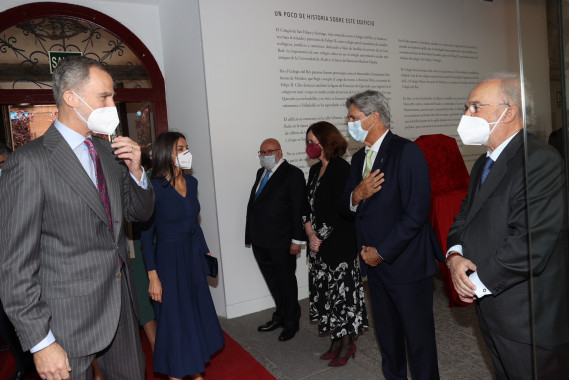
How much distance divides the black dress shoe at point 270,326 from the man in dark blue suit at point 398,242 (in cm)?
151

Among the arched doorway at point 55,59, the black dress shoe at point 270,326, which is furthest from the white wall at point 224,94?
the black dress shoe at point 270,326

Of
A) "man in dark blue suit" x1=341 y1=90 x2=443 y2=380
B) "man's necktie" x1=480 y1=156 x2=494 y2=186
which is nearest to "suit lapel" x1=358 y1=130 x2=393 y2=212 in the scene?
"man in dark blue suit" x1=341 y1=90 x2=443 y2=380

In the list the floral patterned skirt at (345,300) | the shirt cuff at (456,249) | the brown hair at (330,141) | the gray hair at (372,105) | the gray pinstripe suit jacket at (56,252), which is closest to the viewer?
the gray pinstripe suit jacket at (56,252)

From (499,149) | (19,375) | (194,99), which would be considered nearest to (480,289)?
(499,149)

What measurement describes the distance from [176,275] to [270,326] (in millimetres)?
1493

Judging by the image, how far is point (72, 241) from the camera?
60.2 inches

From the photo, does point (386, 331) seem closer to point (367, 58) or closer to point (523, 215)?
point (523, 215)

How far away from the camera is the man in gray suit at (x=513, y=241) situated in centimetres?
104

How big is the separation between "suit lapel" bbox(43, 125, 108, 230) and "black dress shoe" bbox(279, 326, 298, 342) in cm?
240

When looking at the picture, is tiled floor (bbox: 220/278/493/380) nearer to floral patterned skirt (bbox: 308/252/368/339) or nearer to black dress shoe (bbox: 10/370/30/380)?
floral patterned skirt (bbox: 308/252/368/339)

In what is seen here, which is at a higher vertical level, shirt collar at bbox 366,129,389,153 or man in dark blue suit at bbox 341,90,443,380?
shirt collar at bbox 366,129,389,153

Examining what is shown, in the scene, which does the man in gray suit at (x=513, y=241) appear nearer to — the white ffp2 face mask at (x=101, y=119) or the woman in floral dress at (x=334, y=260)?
the woman in floral dress at (x=334, y=260)

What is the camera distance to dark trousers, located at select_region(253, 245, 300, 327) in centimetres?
363

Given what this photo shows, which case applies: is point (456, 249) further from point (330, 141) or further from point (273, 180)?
point (273, 180)
